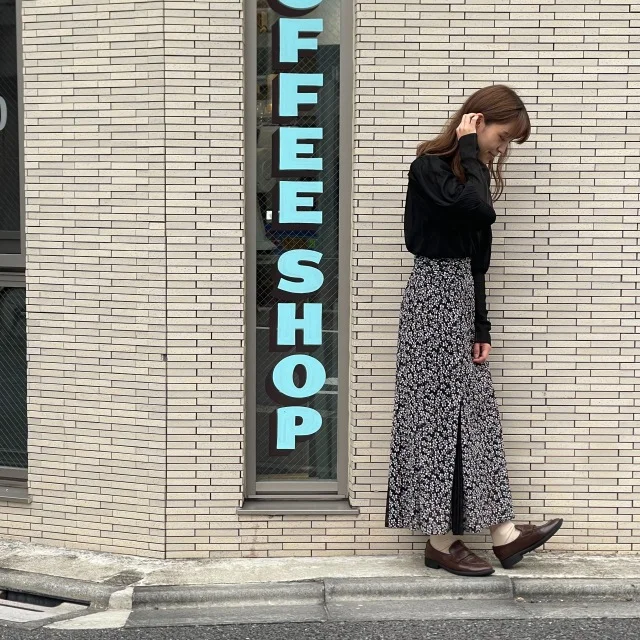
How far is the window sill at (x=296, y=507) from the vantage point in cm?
558

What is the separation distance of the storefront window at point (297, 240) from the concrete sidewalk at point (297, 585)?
0.69m

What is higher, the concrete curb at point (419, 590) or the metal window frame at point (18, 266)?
the metal window frame at point (18, 266)

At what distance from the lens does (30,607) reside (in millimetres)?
5113

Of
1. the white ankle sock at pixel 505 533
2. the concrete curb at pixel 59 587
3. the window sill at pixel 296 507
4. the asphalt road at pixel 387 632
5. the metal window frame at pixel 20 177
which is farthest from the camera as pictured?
the metal window frame at pixel 20 177

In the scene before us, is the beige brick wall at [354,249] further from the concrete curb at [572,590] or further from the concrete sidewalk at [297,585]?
the concrete curb at [572,590]

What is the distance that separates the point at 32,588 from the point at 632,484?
325 centimetres

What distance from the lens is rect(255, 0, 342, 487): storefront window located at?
5625mm

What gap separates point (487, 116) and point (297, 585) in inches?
98.5

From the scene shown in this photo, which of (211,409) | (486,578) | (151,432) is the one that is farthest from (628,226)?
(151,432)

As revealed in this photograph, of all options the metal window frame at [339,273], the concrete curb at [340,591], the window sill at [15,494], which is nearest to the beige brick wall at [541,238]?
the metal window frame at [339,273]

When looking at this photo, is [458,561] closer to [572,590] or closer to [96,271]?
[572,590]

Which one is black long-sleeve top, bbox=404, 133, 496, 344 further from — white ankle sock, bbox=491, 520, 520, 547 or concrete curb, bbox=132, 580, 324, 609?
concrete curb, bbox=132, 580, 324, 609

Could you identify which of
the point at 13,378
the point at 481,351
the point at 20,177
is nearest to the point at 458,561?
the point at 481,351

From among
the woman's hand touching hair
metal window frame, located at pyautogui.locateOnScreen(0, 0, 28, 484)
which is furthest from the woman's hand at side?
metal window frame, located at pyautogui.locateOnScreen(0, 0, 28, 484)
